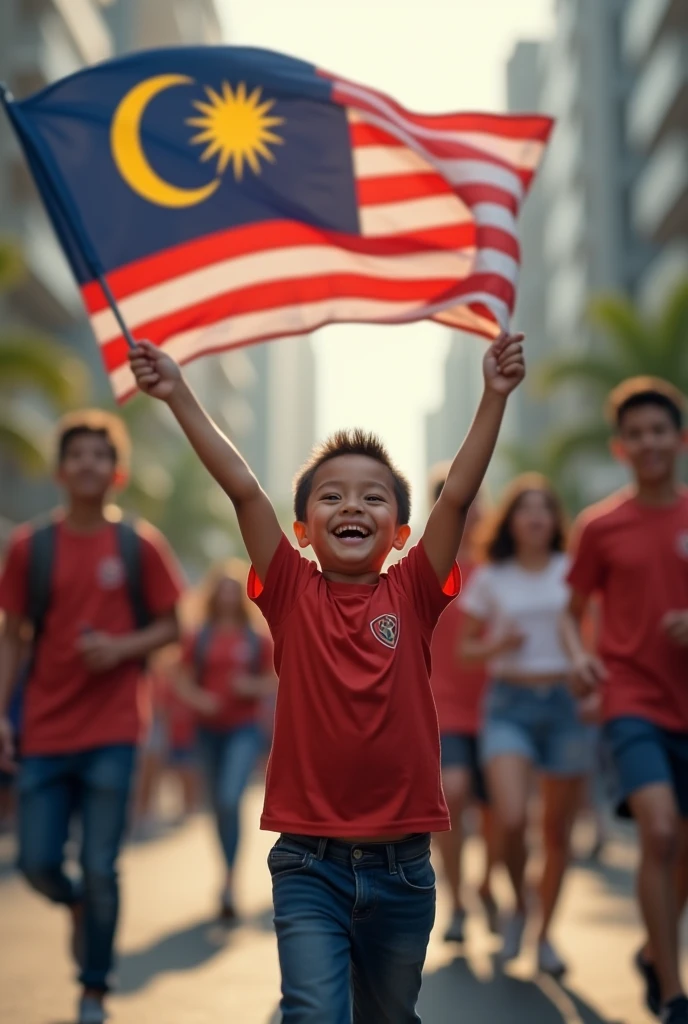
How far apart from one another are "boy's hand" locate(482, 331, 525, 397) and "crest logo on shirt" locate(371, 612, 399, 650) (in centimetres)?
66

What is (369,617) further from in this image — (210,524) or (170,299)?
(210,524)

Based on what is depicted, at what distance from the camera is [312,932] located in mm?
3393

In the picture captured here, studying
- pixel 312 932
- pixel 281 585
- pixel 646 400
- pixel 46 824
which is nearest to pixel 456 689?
pixel 646 400

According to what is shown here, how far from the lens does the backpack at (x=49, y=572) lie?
5.79 meters

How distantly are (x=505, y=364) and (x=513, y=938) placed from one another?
382 cm

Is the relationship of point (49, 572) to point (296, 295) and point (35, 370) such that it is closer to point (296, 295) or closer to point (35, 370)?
point (296, 295)

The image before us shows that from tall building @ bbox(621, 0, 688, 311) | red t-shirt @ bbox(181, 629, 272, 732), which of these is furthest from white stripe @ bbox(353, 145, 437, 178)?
tall building @ bbox(621, 0, 688, 311)

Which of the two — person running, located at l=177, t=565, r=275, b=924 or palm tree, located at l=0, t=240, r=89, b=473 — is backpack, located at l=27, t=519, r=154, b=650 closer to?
person running, located at l=177, t=565, r=275, b=924

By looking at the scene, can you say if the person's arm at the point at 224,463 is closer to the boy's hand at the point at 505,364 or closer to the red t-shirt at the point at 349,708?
the red t-shirt at the point at 349,708

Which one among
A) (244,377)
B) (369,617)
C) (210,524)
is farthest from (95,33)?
(244,377)

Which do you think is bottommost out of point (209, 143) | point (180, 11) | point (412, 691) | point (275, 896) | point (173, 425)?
point (275, 896)

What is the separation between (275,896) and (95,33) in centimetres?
4351

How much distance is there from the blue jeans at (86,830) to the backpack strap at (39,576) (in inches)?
21.5

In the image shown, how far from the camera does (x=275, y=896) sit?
3.54 metres
